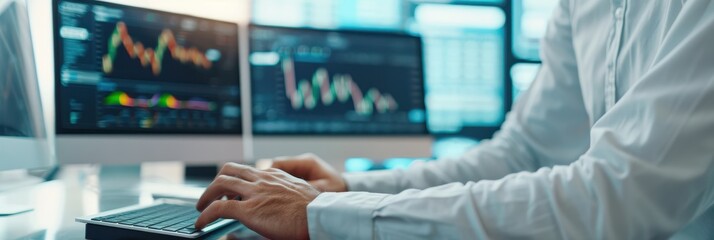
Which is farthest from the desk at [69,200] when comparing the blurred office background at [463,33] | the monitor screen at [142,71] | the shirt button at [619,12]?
the blurred office background at [463,33]

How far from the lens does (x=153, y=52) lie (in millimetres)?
1186

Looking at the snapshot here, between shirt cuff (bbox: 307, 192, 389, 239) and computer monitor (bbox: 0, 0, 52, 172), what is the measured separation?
0.48 m

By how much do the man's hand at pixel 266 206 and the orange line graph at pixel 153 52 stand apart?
53 cm

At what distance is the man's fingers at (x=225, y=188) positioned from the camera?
2.28 feet

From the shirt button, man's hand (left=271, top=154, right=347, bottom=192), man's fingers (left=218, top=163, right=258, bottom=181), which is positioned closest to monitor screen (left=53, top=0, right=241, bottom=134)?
man's hand (left=271, top=154, right=347, bottom=192)

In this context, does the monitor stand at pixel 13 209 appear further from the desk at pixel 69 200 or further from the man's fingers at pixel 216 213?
the man's fingers at pixel 216 213

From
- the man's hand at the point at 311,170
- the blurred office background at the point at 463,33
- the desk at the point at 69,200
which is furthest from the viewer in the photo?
the blurred office background at the point at 463,33

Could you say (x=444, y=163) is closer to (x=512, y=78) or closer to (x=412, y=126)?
(x=412, y=126)

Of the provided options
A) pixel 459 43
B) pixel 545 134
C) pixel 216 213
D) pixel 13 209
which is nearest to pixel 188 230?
pixel 216 213

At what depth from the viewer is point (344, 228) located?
0.64 metres

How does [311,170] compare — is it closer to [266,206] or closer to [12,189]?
[266,206]

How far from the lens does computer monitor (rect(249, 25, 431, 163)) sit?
1.44 metres

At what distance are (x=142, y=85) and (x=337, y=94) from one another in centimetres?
54

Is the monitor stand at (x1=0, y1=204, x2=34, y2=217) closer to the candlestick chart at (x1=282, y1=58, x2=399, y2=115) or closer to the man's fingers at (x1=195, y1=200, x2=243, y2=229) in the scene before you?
the man's fingers at (x1=195, y1=200, x2=243, y2=229)
